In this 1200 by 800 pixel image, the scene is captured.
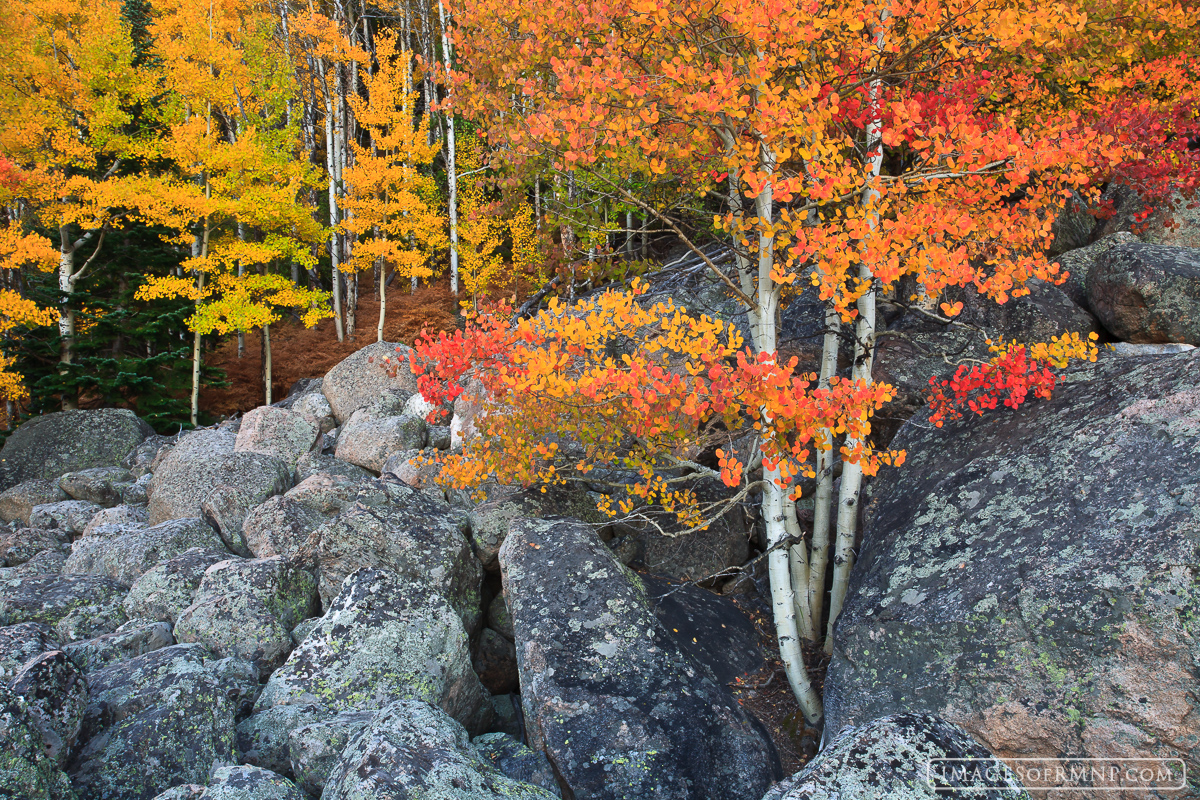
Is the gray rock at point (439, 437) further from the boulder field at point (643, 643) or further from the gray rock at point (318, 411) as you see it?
the boulder field at point (643, 643)

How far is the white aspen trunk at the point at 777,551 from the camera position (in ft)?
18.1

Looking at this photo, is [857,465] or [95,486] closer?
[857,465]

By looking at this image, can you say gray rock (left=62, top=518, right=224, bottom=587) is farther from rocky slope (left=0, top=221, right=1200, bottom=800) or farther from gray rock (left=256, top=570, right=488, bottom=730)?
gray rock (left=256, top=570, right=488, bottom=730)

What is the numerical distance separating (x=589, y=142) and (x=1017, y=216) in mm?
3914

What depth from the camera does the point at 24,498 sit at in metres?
13.4

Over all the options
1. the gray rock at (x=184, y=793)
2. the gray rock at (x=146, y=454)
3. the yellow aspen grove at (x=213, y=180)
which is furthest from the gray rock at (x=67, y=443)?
the gray rock at (x=184, y=793)

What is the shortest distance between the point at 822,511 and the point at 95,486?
14.4m

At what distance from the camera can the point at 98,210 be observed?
17.1 m

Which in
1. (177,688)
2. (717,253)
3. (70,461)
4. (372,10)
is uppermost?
(372,10)

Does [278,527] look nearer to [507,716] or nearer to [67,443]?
[507,716]

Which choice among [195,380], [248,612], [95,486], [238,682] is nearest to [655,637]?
[238,682]

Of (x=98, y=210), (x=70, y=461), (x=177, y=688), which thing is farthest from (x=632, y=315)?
(x=98, y=210)

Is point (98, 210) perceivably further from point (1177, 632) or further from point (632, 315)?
point (1177, 632)

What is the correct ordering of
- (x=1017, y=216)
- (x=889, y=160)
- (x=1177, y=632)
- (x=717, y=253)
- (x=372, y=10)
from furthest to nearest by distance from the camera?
(x=372, y=10), (x=889, y=160), (x=717, y=253), (x=1017, y=216), (x=1177, y=632)
